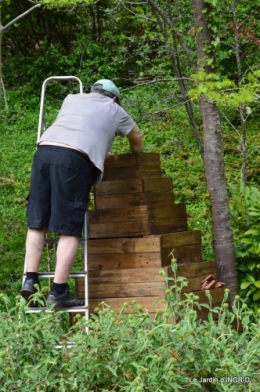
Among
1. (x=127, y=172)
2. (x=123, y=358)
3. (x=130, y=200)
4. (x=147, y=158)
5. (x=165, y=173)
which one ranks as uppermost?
(x=165, y=173)

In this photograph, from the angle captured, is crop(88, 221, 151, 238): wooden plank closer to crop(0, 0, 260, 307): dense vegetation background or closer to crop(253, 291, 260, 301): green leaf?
crop(0, 0, 260, 307): dense vegetation background

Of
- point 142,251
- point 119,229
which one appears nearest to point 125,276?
point 142,251

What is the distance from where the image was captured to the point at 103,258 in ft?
17.0

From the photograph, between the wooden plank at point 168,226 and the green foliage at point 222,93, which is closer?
the green foliage at point 222,93

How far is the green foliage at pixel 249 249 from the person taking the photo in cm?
595

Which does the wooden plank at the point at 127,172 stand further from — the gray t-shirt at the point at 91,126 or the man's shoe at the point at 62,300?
the man's shoe at the point at 62,300

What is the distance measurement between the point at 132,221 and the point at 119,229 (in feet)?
0.40

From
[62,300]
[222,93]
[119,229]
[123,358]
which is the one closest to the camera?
[123,358]

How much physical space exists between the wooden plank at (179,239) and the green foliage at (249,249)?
74 centimetres

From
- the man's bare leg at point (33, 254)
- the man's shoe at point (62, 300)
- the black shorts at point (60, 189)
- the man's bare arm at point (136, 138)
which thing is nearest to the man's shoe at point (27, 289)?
the man's bare leg at point (33, 254)

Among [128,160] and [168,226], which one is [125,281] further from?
[128,160]

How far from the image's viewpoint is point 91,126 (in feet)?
15.8

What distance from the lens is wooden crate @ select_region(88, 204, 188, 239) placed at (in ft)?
16.9

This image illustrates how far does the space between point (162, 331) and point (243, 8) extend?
19.0 ft
